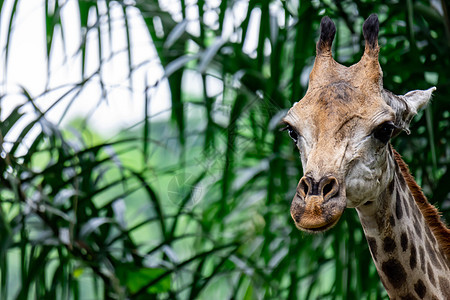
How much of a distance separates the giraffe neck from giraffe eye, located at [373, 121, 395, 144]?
0.11 metres

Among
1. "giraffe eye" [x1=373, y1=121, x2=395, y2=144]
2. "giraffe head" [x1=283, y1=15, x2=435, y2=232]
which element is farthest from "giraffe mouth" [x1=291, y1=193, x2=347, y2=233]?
"giraffe eye" [x1=373, y1=121, x2=395, y2=144]

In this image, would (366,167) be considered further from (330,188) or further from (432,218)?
(432,218)

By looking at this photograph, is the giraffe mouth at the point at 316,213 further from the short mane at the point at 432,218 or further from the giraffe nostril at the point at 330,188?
the short mane at the point at 432,218

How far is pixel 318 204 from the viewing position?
47.8 inches

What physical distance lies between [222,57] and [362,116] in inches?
38.0

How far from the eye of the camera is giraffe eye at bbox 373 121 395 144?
4.51 ft

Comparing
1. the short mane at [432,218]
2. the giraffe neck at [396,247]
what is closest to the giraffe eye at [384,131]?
the giraffe neck at [396,247]

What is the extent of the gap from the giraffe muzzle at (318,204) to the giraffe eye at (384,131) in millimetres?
181

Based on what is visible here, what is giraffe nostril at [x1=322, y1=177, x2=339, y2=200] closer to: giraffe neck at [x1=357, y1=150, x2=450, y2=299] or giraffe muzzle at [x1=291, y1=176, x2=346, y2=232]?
giraffe muzzle at [x1=291, y1=176, x2=346, y2=232]

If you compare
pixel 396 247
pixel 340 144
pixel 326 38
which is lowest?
pixel 396 247

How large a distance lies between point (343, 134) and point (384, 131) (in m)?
0.10

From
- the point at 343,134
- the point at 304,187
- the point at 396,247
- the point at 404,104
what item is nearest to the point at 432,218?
the point at 396,247

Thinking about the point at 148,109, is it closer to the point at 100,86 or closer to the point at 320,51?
the point at 100,86

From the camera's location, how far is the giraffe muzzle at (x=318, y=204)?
3.97ft
